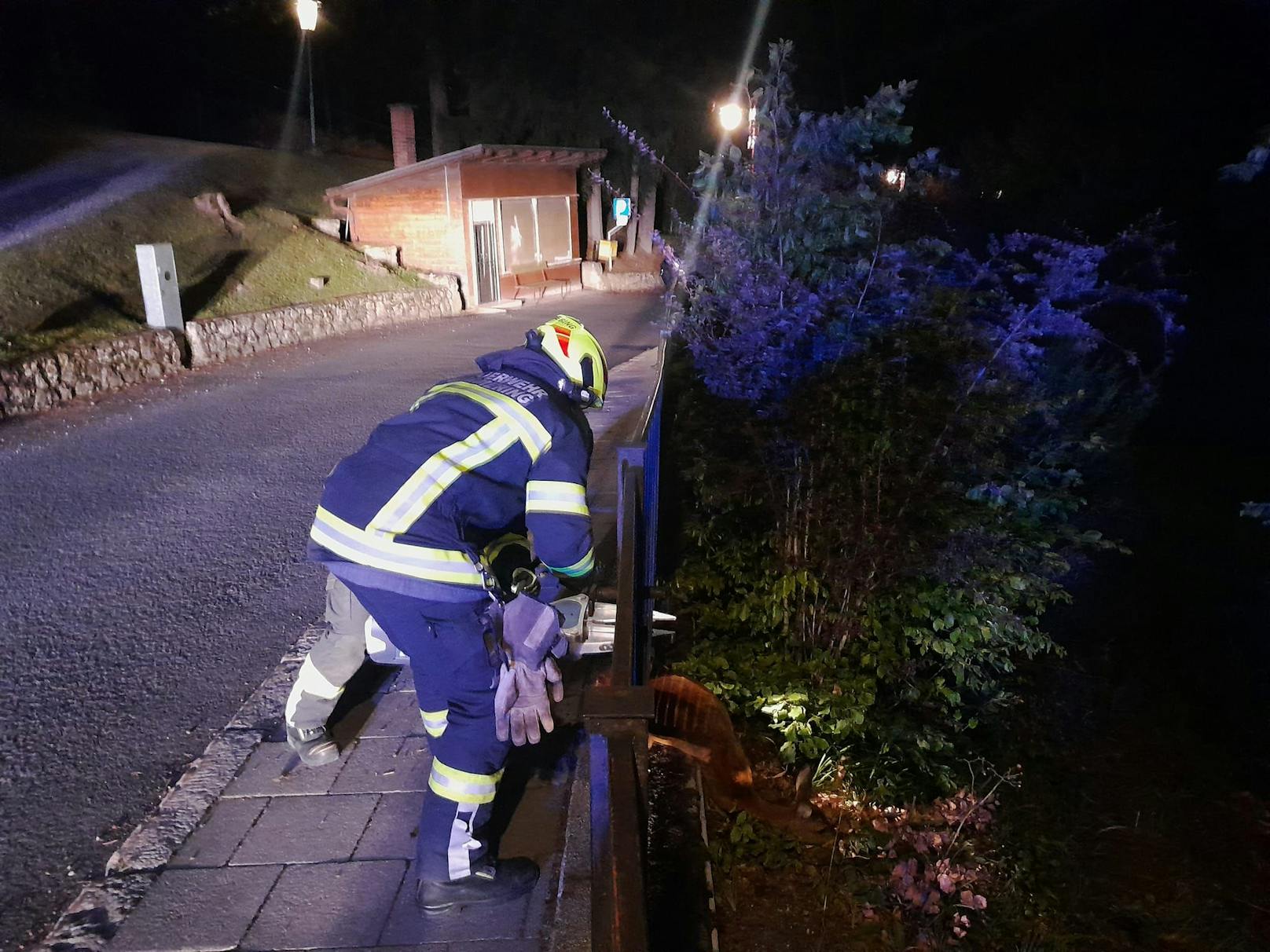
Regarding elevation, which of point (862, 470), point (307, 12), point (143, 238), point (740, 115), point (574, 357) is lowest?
point (862, 470)

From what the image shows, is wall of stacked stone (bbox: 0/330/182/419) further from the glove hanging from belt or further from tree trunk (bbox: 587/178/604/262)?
tree trunk (bbox: 587/178/604/262)

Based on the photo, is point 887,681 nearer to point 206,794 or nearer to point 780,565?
point 780,565

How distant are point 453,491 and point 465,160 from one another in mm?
17019

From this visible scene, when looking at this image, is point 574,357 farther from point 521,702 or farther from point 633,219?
point 633,219

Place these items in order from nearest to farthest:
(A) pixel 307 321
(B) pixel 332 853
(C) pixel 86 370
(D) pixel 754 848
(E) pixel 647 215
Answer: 1. (B) pixel 332 853
2. (D) pixel 754 848
3. (C) pixel 86 370
4. (A) pixel 307 321
5. (E) pixel 647 215

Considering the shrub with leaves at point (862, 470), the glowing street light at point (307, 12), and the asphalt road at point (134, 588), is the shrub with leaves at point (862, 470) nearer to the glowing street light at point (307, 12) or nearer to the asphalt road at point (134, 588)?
the asphalt road at point (134, 588)

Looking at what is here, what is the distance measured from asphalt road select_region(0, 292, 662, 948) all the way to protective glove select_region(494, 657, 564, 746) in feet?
5.11

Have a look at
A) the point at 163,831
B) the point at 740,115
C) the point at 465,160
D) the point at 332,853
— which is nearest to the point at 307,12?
the point at 465,160

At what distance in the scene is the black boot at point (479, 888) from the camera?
263 centimetres

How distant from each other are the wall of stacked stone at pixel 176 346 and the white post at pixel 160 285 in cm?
26

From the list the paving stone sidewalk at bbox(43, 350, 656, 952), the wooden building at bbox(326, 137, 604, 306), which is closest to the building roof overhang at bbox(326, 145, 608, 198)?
the wooden building at bbox(326, 137, 604, 306)

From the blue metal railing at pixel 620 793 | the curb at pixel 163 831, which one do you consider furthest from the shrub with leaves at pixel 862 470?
Answer: the blue metal railing at pixel 620 793

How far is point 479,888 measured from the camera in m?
2.67

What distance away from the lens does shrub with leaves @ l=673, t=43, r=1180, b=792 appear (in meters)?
4.25
